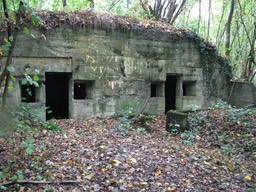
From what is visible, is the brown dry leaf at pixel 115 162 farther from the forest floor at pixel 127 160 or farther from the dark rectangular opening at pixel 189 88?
the dark rectangular opening at pixel 189 88

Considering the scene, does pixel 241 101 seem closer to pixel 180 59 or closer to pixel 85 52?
pixel 180 59

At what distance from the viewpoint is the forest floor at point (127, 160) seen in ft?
11.6

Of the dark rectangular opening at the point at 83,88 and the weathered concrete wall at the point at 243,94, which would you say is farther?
the weathered concrete wall at the point at 243,94

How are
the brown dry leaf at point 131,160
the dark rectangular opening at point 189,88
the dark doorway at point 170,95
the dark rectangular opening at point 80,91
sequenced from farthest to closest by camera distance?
the dark doorway at point 170,95, the dark rectangular opening at point 189,88, the dark rectangular opening at point 80,91, the brown dry leaf at point 131,160

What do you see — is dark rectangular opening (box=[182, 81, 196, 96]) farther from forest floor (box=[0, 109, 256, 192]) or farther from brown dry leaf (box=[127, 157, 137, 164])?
brown dry leaf (box=[127, 157, 137, 164])

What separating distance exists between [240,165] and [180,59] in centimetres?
544

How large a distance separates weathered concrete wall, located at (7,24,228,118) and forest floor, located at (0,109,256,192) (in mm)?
1662

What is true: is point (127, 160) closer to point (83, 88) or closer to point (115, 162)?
point (115, 162)

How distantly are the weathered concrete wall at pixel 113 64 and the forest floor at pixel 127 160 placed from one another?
5.45 ft

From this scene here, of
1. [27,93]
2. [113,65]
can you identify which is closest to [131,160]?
[113,65]

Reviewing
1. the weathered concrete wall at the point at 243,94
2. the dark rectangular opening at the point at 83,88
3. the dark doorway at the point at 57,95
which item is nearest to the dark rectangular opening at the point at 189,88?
the weathered concrete wall at the point at 243,94

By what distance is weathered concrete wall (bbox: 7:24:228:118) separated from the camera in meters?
7.40

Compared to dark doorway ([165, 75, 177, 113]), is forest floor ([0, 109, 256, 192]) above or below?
below

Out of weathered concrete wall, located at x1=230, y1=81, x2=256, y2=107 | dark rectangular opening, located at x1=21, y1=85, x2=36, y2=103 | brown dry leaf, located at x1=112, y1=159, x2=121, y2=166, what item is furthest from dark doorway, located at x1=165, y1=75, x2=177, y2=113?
brown dry leaf, located at x1=112, y1=159, x2=121, y2=166
